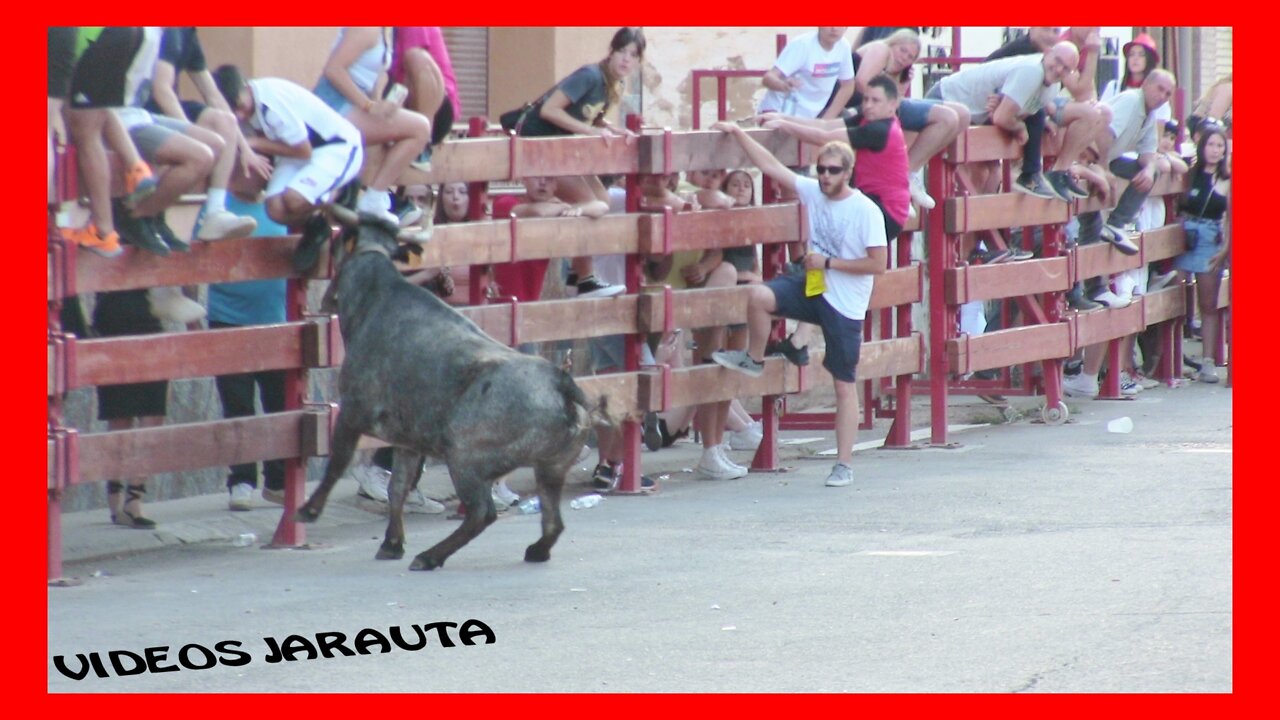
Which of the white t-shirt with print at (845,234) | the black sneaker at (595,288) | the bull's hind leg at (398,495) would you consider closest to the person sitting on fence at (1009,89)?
the white t-shirt with print at (845,234)

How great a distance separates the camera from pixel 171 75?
8.22 meters

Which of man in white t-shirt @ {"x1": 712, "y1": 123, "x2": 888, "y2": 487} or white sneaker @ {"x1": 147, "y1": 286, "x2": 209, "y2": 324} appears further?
man in white t-shirt @ {"x1": 712, "y1": 123, "x2": 888, "y2": 487}

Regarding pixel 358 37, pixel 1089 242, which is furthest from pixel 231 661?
pixel 1089 242

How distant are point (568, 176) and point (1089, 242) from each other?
572 centimetres

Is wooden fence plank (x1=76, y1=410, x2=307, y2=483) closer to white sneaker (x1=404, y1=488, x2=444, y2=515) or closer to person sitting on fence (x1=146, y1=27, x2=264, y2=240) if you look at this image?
person sitting on fence (x1=146, y1=27, x2=264, y2=240)

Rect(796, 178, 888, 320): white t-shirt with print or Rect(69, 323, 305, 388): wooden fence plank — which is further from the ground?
Rect(796, 178, 888, 320): white t-shirt with print

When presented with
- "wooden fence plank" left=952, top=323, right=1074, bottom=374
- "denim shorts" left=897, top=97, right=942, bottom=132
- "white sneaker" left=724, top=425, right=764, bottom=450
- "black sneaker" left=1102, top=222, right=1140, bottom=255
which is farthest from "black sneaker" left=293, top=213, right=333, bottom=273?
"black sneaker" left=1102, top=222, right=1140, bottom=255

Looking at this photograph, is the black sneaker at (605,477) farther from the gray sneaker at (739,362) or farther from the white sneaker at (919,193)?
the white sneaker at (919,193)

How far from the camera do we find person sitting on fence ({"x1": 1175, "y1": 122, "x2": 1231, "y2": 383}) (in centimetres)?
1636

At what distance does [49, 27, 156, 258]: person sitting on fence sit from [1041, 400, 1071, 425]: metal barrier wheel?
25.0 feet

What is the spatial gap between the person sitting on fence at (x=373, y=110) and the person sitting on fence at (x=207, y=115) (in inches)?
25.2

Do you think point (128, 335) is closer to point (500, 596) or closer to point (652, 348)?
point (500, 596)

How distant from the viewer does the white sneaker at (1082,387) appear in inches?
603

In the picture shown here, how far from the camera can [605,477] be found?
1077 cm
